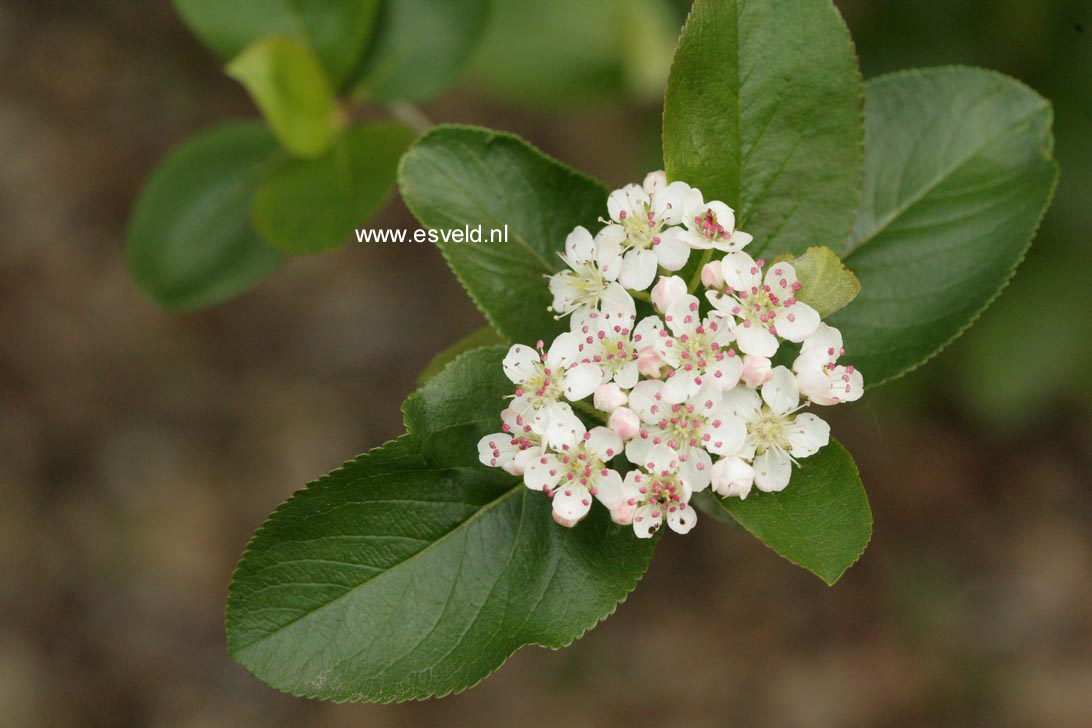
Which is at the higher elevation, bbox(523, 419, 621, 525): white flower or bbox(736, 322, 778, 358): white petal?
bbox(736, 322, 778, 358): white petal

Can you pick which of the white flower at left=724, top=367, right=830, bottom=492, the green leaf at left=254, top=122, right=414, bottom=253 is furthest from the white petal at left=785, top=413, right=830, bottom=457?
the green leaf at left=254, top=122, right=414, bottom=253

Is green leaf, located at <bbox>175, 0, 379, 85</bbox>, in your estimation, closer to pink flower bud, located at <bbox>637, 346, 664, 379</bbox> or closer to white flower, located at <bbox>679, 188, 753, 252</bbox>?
white flower, located at <bbox>679, 188, 753, 252</bbox>

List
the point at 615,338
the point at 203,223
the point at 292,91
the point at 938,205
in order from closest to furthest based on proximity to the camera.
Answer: the point at 615,338, the point at 938,205, the point at 292,91, the point at 203,223

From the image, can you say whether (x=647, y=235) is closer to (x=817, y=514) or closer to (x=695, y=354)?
(x=695, y=354)

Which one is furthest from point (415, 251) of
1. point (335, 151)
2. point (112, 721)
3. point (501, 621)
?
point (501, 621)

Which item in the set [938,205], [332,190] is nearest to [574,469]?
[938,205]

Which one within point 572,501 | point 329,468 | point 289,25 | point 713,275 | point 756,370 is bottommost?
point 329,468
